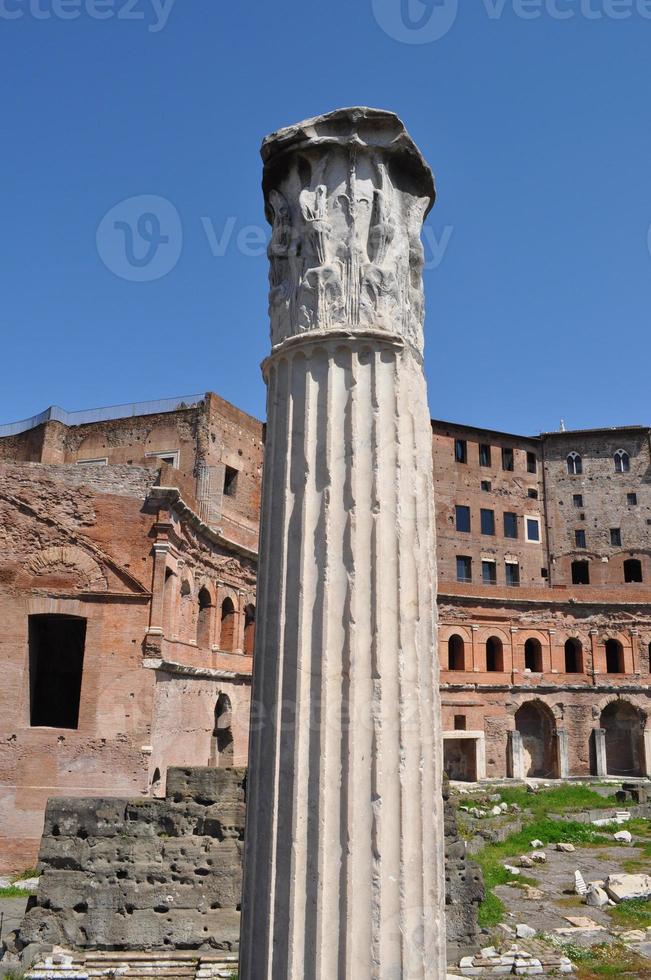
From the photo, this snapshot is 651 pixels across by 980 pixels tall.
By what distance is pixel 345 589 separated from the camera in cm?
353

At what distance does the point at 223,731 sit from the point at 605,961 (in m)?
13.5

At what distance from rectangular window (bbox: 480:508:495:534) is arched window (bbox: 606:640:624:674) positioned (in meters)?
7.96

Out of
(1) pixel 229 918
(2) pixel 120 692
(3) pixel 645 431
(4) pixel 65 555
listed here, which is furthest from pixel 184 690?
(3) pixel 645 431

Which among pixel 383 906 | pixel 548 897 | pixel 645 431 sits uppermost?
pixel 645 431

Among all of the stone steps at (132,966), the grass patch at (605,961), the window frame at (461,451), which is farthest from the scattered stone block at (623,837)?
the window frame at (461,451)

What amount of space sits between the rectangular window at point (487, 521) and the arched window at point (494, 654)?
7.21m

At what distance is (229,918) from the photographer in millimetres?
9531

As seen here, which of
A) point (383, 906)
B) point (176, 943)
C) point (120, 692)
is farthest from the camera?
point (120, 692)

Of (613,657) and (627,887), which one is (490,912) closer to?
(627,887)

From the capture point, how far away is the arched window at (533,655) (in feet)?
111

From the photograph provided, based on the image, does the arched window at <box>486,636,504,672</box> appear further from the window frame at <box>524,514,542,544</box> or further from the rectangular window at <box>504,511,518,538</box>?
the window frame at <box>524,514,542,544</box>

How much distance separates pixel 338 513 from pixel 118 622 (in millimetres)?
13244

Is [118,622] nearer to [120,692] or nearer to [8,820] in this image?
[120,692]

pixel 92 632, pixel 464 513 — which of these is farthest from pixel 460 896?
pixel 464 513
